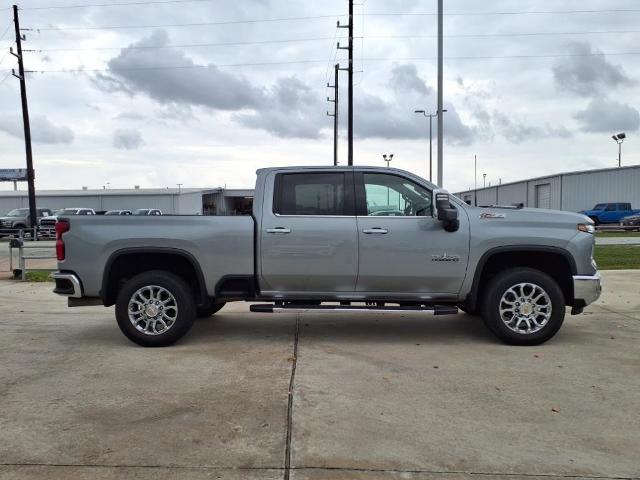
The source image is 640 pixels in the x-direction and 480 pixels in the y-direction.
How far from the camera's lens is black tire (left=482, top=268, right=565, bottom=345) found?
19.3ft

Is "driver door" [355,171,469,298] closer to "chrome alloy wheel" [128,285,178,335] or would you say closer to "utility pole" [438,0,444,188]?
"chrome alloy wheel" [128,285,178,335]

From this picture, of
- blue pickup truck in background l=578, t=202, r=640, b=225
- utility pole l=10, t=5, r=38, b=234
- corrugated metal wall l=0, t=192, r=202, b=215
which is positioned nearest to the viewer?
utility pole l=10, t=5, r=38, b=234

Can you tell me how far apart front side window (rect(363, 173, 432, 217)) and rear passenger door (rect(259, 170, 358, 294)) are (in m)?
0.22

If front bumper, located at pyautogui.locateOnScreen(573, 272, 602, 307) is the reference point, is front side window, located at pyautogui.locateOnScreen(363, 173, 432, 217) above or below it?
above

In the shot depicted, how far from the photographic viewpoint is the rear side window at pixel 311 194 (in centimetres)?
603

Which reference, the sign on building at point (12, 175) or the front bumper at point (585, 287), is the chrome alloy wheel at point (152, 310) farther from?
the sign on building at point (12, 175)

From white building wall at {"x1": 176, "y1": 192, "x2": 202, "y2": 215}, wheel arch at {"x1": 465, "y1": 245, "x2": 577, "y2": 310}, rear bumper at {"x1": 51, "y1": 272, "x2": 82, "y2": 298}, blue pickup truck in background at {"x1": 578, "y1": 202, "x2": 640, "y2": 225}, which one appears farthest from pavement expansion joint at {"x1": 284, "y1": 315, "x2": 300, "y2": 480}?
white building wall at {"x1": 176, "y1": 192, "x2": 202, "y2": 215}

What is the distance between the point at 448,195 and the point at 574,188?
4281cm

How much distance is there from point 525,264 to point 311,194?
2.52m

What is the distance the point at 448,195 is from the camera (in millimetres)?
5812

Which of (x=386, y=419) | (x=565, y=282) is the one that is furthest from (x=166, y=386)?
(x=565, y=282)

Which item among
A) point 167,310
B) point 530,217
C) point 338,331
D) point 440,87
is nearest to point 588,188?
point 440,87

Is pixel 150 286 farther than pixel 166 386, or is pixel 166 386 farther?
pixel 150 286

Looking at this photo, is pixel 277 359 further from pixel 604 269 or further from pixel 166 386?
pixel 604 269
